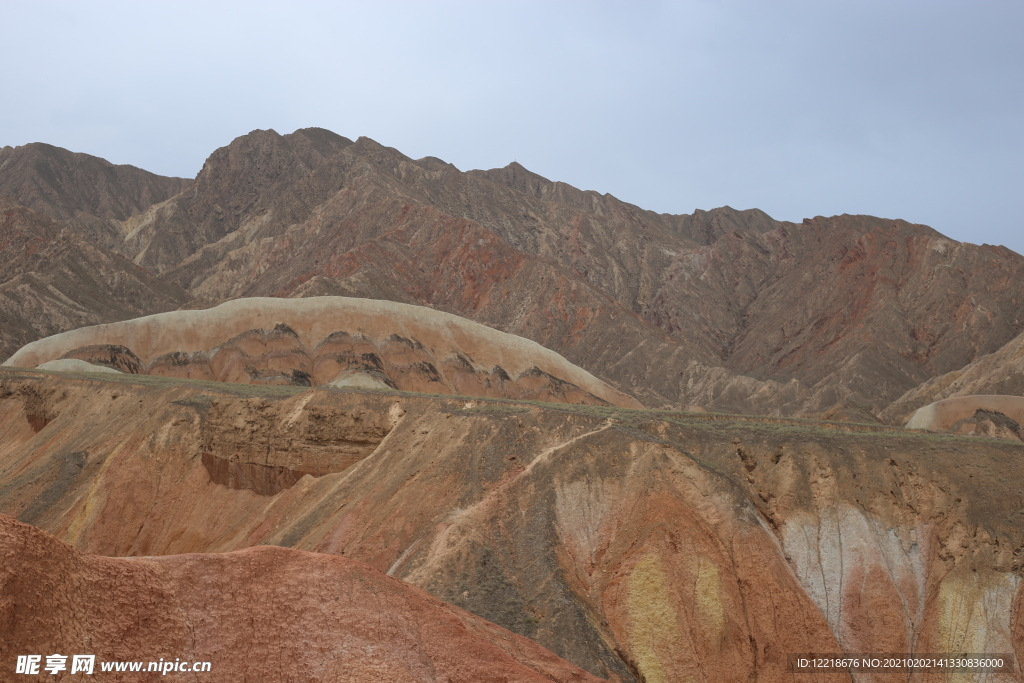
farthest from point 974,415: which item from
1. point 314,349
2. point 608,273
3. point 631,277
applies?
point 608,273

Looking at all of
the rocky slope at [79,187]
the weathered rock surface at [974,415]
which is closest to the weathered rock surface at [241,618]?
the weathered rock surface at [974,415]

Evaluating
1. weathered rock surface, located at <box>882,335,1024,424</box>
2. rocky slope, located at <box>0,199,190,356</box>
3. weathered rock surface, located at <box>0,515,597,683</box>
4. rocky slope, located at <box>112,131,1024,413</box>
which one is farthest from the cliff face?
rocky slope, located at <box>112,131,1024,413</box>

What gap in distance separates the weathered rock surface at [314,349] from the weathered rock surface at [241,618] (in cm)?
4243

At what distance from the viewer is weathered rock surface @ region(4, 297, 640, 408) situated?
59.0 m

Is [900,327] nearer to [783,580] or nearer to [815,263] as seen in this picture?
[815,263]

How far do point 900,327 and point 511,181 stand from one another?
81.2 meters

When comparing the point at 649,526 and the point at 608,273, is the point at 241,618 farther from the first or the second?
the point at 608,273

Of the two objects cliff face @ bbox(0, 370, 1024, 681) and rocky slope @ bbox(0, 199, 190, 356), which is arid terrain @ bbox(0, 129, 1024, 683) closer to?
cliff face @ bbox(0, 370, 1024, 681)

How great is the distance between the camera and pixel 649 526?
938 inches

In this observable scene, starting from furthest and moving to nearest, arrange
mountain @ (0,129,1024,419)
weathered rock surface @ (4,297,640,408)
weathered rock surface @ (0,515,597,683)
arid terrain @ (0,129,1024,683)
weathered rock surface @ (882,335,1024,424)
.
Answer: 1. mountain @ (0,129,1024,419)
2. weathered rock surface @ (882,335,1024,424)
3. weathered rock surface @ (4,297,640,408)
4. arid terrain @ (0,129,1024,683)
5. weathered rock surface @ (0,515,597,683)

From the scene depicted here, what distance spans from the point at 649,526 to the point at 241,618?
12650mm

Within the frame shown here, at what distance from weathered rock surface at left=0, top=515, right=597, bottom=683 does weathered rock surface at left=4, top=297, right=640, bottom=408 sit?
4243 cm

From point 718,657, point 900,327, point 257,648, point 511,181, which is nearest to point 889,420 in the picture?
point 900,327

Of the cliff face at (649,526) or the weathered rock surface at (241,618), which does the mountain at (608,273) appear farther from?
the weathered rock surface at (241,618)
